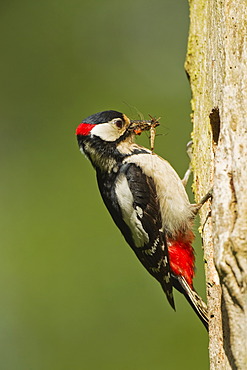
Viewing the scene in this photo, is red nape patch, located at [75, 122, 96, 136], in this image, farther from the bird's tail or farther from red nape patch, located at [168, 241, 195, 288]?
the bird's tail

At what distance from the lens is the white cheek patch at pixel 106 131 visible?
361 centimetres

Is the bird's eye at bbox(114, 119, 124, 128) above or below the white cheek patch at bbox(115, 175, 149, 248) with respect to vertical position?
above

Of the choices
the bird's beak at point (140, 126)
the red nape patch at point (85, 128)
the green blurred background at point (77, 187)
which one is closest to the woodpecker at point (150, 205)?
the red nape patch at point (85, 128)

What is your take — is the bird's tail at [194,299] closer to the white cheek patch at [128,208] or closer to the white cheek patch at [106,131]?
the white cheek patch at [128,208]

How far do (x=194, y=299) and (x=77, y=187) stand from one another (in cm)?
321

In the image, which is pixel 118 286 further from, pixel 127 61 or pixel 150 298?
pixel 127 61

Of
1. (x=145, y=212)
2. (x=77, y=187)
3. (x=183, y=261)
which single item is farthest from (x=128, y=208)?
(x=77, y=187)

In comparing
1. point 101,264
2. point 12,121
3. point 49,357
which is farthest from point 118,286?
point 12,121

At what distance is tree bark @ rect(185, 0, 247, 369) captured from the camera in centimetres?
216

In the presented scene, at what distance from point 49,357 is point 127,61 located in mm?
3637

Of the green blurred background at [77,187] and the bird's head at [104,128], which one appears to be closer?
the bird's head at [104,128]

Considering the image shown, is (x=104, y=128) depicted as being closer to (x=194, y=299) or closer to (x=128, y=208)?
(x=128, y=208)

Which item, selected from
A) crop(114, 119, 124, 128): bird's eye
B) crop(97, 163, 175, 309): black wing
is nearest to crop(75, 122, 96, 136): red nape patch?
crop(114, 119, 124, 128): bird's eye

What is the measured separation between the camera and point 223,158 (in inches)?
96.5
